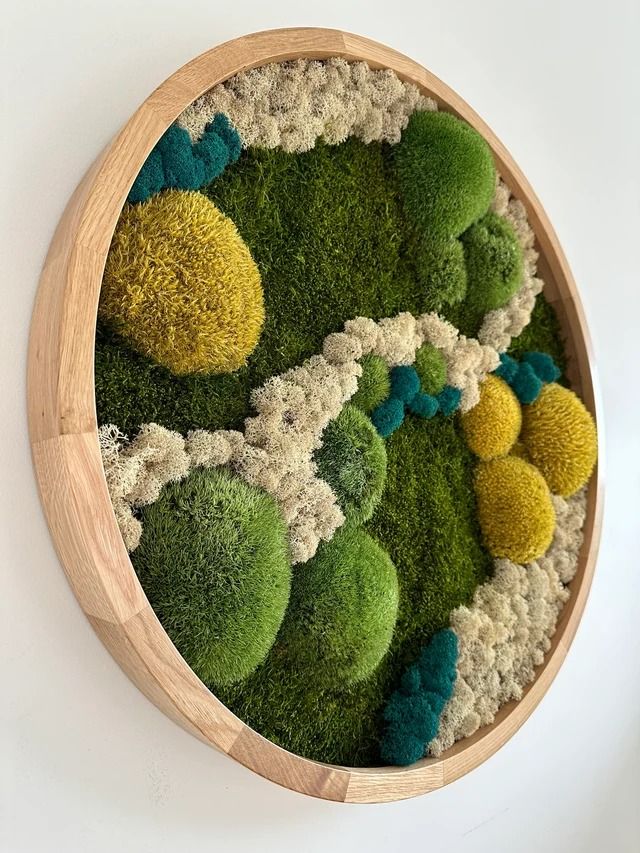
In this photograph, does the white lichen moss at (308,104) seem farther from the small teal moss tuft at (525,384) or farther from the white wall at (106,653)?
the small teal moss tuft at (525,384)

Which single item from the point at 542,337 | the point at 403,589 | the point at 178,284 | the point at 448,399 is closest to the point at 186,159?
the point at 178,284

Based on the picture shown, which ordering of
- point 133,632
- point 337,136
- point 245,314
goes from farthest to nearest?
1. point 337,136
2. point 245,314
3. point 133,632

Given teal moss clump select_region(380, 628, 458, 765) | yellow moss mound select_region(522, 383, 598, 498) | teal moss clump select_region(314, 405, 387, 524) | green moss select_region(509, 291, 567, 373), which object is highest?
green moss select_region(509, 291, 567, 373)

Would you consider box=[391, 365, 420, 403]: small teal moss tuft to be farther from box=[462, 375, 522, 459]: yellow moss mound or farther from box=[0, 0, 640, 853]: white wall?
box=[0, 0, 640, 853]: white wall

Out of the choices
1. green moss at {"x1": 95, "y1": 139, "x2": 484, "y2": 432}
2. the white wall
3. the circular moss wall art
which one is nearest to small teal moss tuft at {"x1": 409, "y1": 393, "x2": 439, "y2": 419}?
the circular moss wall art

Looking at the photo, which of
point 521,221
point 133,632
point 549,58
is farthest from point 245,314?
point 549,58

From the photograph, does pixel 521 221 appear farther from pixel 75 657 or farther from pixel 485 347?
pixel 75 657
